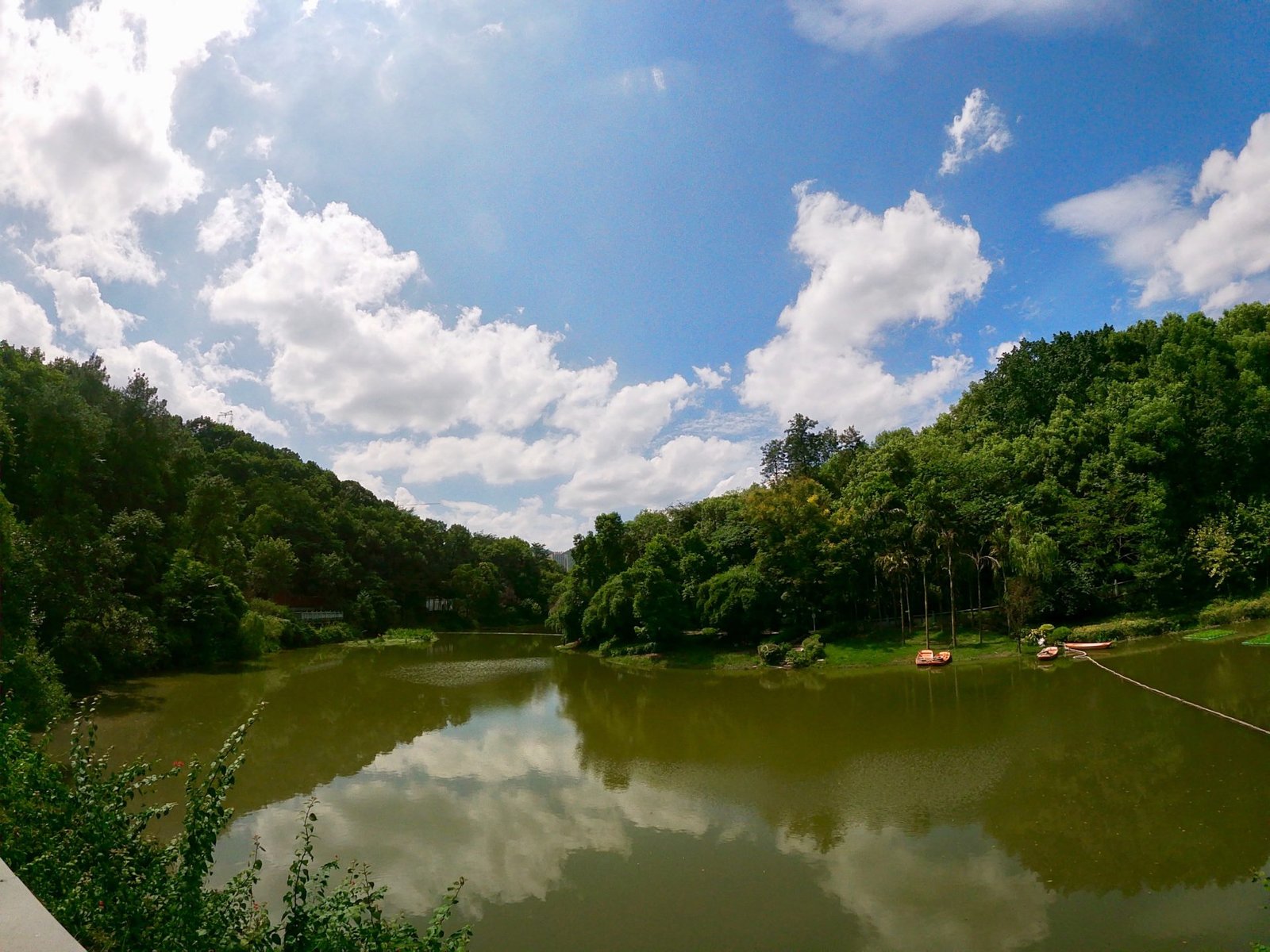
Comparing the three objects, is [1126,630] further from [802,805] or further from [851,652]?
[802,805]

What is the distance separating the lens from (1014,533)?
107 ft

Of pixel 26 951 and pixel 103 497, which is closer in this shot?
pixel 26 951

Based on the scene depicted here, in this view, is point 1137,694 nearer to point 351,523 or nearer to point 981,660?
point 981,660

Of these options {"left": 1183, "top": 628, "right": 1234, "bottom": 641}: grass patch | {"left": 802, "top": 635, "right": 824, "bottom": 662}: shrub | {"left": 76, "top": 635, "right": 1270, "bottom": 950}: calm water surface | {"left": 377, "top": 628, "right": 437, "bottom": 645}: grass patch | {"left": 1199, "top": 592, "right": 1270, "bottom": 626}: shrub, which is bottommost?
{"left": 377, "top": 628, "right": 437, "bottom": 645}: grass patch

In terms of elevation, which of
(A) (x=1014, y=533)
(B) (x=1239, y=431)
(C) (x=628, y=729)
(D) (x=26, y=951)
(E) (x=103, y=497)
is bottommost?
(C) (x=628, y=729)

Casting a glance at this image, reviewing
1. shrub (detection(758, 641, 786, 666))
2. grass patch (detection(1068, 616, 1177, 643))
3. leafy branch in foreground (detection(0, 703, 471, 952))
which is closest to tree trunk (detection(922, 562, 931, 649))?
grass patch (detection(1068, 616, 1177, 643))

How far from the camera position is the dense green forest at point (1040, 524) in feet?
106

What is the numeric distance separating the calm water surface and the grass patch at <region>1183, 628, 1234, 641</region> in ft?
5.62

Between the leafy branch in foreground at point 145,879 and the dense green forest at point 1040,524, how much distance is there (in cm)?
3028

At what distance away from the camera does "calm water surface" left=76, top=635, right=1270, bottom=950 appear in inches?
356

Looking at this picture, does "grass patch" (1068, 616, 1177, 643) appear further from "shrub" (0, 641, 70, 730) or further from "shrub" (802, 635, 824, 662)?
"shrub" (0, 641, 70, 730)

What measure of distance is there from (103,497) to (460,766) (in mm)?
24520

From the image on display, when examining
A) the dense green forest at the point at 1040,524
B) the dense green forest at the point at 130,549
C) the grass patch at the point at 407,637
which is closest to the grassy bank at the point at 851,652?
the dense green forest at the point at 1040,524

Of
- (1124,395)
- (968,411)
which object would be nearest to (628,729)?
(1124,395)
